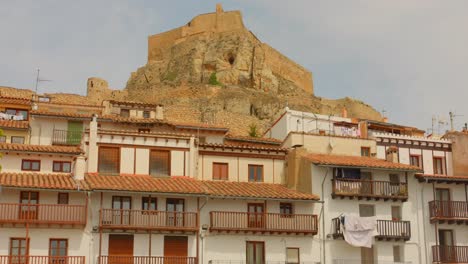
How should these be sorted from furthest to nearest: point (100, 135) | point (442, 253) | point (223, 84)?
point (223, 84)
point (442, 253)
point (100, 135)

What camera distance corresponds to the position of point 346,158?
42219 millimetres

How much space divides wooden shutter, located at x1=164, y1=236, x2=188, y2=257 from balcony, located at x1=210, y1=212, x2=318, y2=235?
156 cm

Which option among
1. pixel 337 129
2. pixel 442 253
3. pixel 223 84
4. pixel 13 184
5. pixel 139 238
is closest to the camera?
pixel 13 184

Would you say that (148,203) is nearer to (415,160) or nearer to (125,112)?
(125,112)

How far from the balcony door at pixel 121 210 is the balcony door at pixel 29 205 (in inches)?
142

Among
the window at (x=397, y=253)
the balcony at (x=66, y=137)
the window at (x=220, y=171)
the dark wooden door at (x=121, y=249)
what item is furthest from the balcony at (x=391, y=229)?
the balcony at (x=66, y=137)

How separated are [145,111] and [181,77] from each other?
41.3 metres

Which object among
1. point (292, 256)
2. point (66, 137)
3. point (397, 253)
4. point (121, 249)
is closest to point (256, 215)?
point (292, 256)

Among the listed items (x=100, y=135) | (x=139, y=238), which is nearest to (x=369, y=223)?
(x=139, y=238)

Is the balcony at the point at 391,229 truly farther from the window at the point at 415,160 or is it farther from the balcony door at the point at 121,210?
the balcony door at the point at 121,210

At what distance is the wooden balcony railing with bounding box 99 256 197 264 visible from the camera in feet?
111

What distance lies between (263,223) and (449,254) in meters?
11.5

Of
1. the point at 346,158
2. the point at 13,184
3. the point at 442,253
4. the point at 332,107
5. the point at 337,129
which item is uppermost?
the point at 332,107

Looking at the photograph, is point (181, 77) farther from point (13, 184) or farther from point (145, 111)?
point (13, 184)
